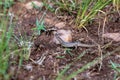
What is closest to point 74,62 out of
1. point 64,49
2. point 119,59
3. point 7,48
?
point 64,49

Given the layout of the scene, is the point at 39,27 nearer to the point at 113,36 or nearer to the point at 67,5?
the point at 67,5

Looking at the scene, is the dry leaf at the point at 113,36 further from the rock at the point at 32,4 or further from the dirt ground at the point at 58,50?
the rock at the point at 32,4

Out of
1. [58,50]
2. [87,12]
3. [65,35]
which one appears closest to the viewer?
[58,50]

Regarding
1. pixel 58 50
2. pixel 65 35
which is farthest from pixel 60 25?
pixel 58 50

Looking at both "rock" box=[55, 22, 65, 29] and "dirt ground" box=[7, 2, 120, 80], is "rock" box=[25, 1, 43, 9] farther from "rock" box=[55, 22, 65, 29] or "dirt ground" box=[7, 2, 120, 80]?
"rock" box=[55, 22, 65, 29]

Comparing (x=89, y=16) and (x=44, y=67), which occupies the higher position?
(x=89, y=16)

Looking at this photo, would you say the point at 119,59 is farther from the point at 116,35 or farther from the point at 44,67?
the point at 44,67
